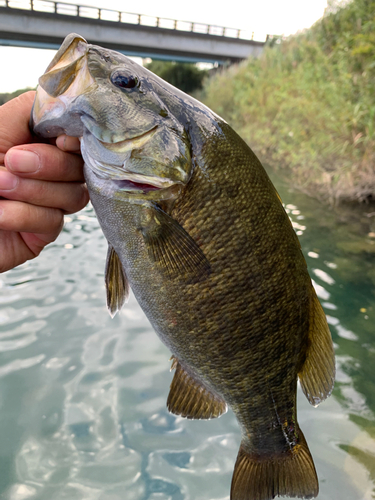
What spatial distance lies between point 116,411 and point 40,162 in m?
2.72

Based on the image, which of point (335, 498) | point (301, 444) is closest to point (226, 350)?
point (301, 444)

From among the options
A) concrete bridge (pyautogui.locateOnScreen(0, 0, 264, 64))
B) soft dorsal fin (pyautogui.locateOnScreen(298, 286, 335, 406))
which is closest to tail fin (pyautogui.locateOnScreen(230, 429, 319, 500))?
soft dorsal fin (pyautogui.locateOnScreen(298, 286, 335, 406))

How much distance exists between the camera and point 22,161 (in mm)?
1467

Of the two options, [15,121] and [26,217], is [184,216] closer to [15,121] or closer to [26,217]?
[26,217]

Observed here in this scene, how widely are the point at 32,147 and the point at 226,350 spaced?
1.09 m

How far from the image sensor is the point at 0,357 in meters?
4.06

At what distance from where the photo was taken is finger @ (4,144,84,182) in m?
1.46

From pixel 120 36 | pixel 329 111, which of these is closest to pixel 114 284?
pixel 329 111

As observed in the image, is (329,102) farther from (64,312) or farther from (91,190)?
(91,190)

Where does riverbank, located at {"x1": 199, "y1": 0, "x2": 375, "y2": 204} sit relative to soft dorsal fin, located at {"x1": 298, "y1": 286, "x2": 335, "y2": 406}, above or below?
above

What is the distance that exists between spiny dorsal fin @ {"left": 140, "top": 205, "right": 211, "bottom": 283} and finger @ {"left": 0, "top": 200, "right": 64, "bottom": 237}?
1.61 ft

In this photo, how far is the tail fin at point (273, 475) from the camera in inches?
68.3

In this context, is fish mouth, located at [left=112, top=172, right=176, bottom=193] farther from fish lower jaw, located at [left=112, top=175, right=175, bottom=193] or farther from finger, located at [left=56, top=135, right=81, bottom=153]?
finger, located at [left=56, top=135, right=81, bottom=153]

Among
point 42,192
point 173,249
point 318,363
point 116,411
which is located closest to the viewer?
point 173,249
